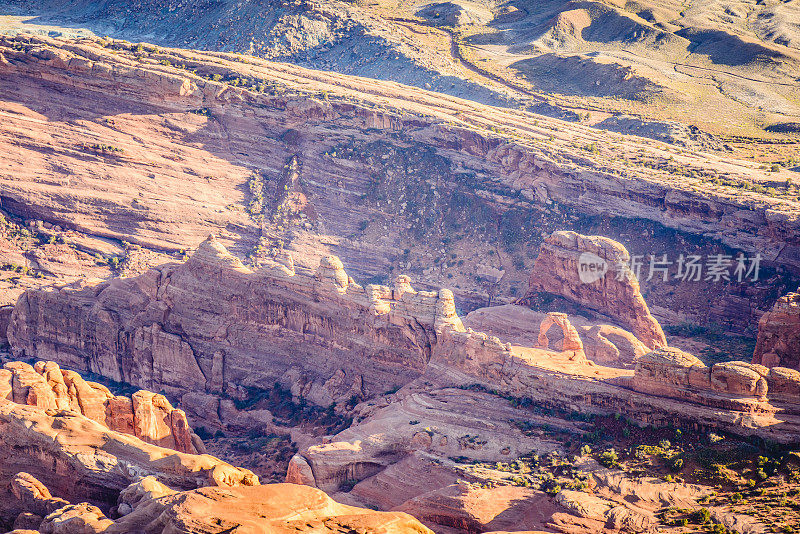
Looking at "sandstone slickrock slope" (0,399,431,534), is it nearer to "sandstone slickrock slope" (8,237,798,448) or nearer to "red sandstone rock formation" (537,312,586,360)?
"sandstone slickrock slope" (8,237,798,448)

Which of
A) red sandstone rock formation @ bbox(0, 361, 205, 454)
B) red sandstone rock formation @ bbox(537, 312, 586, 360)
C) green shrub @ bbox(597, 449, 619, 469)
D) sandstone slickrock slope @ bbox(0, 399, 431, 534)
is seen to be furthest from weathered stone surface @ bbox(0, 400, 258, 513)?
red sandstone rock formation @ bbox(537, 312, 586, 360)

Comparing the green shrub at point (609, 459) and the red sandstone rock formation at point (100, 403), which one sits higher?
the green shrub at point (609, 459)

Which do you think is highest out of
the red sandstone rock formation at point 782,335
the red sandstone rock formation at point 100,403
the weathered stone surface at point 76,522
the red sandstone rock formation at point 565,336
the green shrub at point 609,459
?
the red sandstone rock formation at point 782,335

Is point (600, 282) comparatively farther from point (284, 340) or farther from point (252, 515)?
point (252, 515)

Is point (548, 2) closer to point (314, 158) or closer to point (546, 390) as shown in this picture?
point (314, 158)

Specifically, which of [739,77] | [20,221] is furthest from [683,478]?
[739,77]

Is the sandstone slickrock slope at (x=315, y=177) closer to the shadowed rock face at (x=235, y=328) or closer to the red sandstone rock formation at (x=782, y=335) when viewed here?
the shadowed rock face at (x=235, y=328)

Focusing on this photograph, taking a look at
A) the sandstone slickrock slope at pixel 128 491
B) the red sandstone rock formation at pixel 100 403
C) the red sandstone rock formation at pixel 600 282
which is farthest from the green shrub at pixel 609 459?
the red sandstone rock formation at pixel 100 403

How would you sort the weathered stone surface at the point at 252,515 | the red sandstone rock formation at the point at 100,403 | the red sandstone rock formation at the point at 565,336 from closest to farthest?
the weathered stone surface at the point at 252,515 < the red sandstone rock formation at the point at 100,403 < the red sandstone rock formation at the point at 565,336
